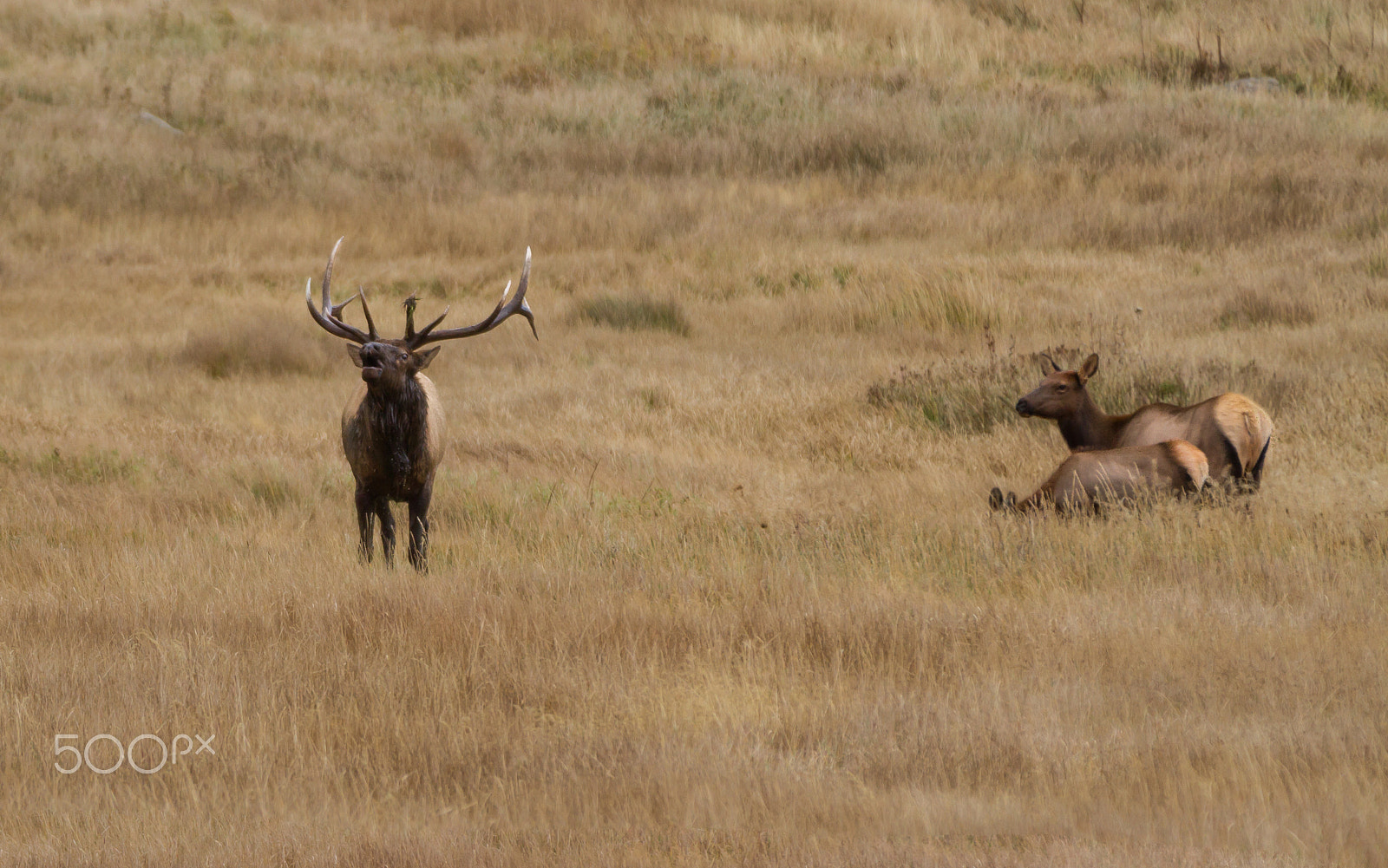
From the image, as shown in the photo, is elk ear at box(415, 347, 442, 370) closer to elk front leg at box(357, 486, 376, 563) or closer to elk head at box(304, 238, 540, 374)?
elk head at box(304, 238, 540, 374)

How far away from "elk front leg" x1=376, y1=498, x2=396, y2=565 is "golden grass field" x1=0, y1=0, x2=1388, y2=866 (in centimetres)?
33

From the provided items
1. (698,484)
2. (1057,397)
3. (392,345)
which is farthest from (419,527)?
(1057,397)

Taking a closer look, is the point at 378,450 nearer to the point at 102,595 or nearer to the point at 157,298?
the point at 102,595

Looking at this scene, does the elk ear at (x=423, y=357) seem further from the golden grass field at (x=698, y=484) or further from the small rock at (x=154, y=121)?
the small rock at (x=154, y=121)

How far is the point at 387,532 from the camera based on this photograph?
6.99m

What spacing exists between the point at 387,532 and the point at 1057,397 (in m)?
4.24

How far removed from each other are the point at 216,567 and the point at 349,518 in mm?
1665

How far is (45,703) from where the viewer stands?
4.79 metres

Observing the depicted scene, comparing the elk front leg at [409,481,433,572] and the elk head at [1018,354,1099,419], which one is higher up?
the elk head at [1018,354,1099,419]

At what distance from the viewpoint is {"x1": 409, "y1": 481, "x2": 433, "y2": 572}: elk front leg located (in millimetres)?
6996

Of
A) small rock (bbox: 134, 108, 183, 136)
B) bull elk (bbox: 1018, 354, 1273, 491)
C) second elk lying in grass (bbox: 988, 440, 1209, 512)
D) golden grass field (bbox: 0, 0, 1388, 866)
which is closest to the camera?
golden grass field (bbox: 0, 0, 1388, 866)

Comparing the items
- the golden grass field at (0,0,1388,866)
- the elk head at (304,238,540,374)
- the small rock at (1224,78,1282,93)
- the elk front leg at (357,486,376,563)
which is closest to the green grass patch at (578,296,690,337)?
the golden grass field at (0,0,1388,866)

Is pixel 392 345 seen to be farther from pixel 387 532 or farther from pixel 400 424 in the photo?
pixel 387 532

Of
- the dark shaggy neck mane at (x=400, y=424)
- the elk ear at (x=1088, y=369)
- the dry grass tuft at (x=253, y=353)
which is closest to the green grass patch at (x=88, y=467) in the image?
the dark shaggy neck mane at (x=400, y=424)
